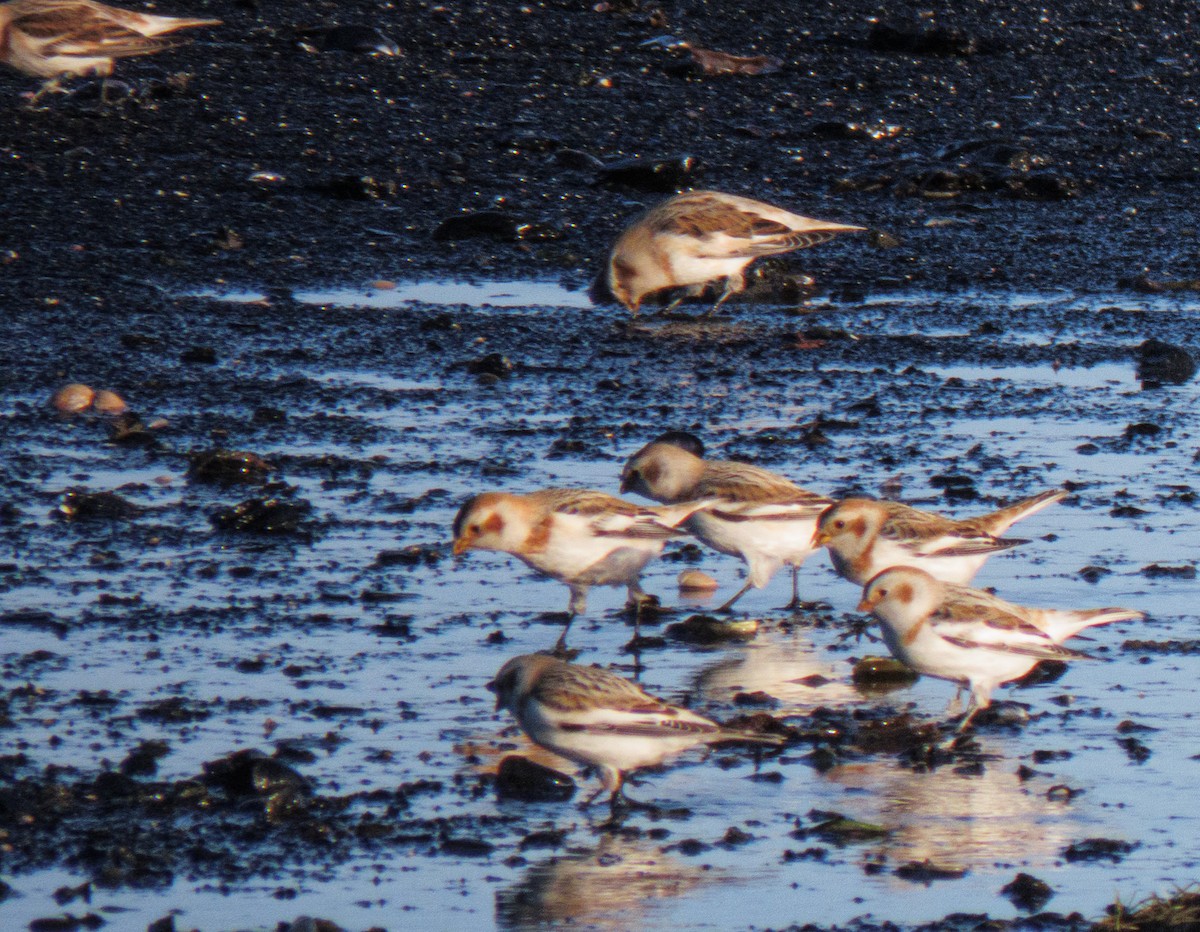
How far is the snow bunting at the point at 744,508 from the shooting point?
7070 mm

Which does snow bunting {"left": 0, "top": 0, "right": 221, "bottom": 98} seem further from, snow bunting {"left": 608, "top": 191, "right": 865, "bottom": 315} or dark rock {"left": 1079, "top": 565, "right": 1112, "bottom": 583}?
dark rock {"left": 1079, "top": 565, "right": 1112, "bottom": 583}

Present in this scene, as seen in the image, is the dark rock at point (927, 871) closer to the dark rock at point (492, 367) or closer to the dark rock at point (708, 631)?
the dark rock at point (708, 631)

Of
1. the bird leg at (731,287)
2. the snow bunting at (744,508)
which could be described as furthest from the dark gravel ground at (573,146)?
the snow bunting at (744,508)

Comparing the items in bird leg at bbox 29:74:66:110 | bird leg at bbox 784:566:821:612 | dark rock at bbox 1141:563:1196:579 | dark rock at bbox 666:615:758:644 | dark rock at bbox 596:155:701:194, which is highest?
bird leg at bbox 29:74:66:110

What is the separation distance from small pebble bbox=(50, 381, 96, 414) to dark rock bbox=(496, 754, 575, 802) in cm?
397

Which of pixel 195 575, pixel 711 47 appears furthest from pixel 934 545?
pixel 711 47

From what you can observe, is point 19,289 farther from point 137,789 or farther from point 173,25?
point 137,789

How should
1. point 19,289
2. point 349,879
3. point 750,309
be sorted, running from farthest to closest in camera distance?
1. point 750,309
2. point 19,289
3. point 349,879

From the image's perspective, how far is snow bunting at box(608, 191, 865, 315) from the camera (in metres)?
11.2

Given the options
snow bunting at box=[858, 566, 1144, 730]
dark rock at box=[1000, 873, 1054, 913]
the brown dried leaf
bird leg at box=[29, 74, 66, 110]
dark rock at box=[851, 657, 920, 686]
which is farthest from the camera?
the brown dried leaf

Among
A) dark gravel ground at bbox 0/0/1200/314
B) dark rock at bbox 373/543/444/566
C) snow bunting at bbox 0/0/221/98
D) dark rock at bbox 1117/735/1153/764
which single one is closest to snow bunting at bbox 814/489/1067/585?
dark rock at bbox 1117/735/1153/764

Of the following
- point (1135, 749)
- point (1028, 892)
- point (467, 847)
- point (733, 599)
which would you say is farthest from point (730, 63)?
point (1028, 892)

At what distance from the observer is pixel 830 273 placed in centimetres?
1220

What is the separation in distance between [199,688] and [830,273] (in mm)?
7012
